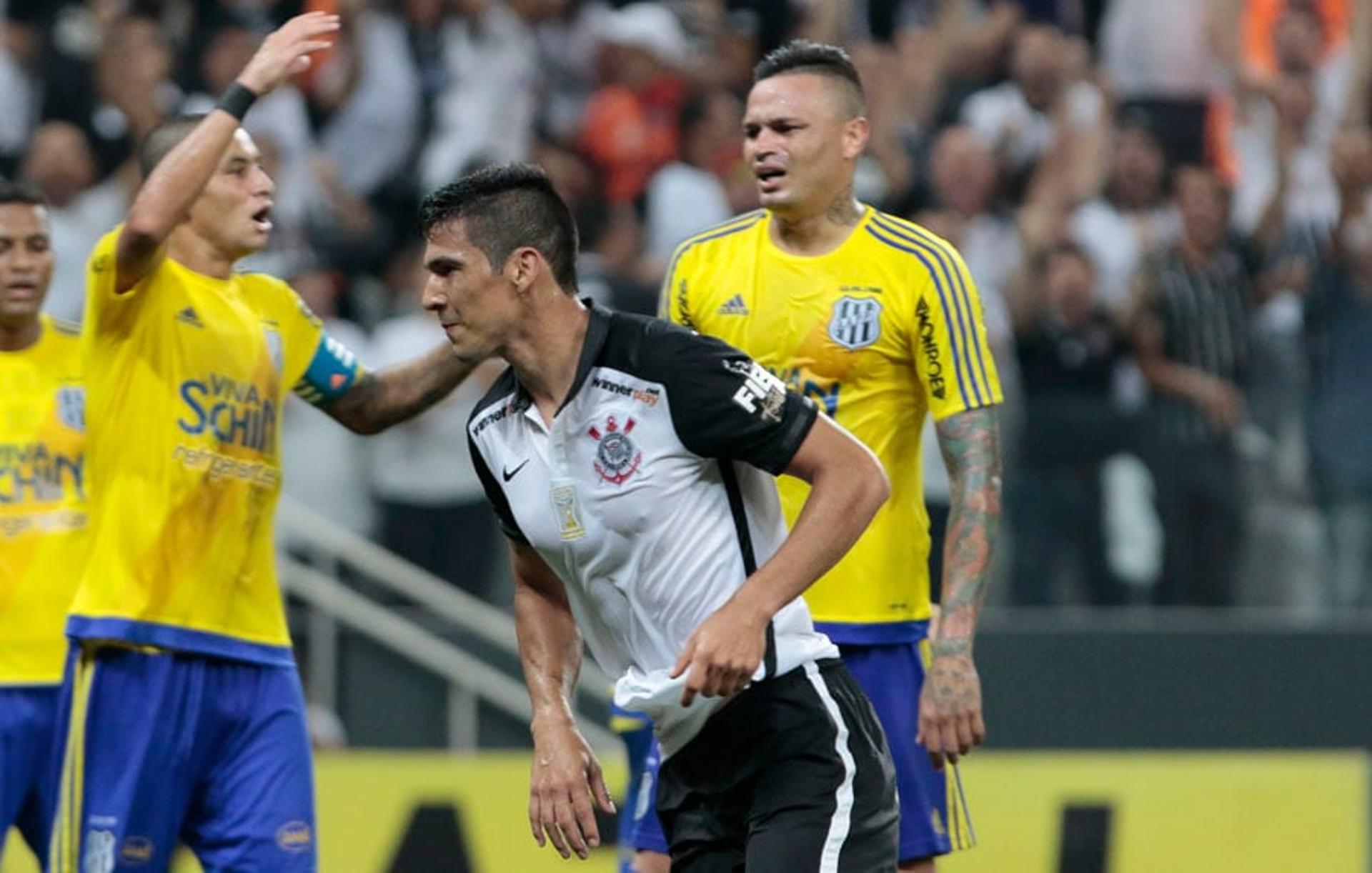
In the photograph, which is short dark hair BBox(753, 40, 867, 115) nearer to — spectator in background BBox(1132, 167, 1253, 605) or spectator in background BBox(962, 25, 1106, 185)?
spectator in background BBox(1132, 167, 1253, 605)

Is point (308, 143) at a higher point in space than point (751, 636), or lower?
higher

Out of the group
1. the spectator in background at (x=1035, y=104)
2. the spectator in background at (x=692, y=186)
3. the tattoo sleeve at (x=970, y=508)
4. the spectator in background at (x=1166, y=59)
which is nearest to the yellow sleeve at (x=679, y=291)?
the tattoo sleeve at (x=970, y=508)

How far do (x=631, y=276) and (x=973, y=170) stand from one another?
6.47 ft

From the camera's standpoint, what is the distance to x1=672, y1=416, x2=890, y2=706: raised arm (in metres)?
4.49

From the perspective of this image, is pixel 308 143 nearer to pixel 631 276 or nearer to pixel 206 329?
pixel 631 276

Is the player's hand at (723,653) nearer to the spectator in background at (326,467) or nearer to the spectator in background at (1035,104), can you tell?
the spectator in background at (326,467)

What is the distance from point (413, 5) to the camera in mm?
12125

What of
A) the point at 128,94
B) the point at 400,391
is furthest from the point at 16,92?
the point at 400,391

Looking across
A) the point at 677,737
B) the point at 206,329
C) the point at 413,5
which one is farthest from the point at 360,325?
the point at 677,737

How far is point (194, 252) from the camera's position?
6340 mm

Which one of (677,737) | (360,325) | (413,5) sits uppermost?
(413,5)

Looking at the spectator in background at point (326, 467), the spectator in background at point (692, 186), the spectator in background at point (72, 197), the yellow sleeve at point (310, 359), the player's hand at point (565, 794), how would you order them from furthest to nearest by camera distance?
the spectator in background at point (692, 186)
the spectator in background at point (72, 197)
the spectator in background at point (326, 467)
the yellow sleeve at point (310, 359)
the player's hand at point (565, 794)

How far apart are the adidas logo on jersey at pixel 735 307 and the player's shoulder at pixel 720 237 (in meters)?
0.20

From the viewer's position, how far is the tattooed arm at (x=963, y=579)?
5.72 metres
